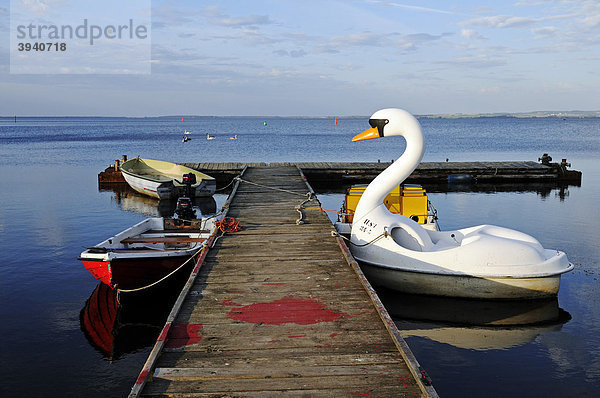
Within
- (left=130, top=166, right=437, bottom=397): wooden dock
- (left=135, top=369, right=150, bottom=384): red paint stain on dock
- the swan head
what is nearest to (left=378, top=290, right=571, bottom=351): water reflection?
(left=130, top=166, right=437, bottom=397): wooden dock

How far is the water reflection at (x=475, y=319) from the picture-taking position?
940cm

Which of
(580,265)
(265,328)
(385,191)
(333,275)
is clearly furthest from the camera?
(580,265)

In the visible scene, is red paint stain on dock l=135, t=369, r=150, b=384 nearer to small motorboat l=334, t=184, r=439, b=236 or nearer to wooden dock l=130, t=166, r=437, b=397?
wooden dock l=130, t=166, r=437, b=397

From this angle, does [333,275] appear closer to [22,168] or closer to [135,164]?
[135,164]

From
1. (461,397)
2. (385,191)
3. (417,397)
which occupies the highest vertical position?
(385,191)

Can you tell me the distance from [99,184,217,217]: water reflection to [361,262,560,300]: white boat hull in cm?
1317

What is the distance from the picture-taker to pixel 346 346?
583 cm

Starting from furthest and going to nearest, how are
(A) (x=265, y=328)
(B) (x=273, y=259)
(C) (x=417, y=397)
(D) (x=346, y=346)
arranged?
(B) (x=273, y=259)
(A) (x=265, y=328)
(D) (x=346, y=346)
(C) (x=417, y=397)

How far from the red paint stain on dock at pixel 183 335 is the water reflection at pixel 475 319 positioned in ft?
16.0

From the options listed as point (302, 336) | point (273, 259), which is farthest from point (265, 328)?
point (273, 259)

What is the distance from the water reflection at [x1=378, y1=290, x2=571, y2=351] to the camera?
9.40 metres

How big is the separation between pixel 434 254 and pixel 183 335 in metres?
5.97

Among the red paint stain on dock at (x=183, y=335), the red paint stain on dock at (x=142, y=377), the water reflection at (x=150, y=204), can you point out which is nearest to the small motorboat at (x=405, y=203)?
the red paint stain on dock at (x=183, y=335)

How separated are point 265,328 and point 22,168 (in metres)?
42.9
